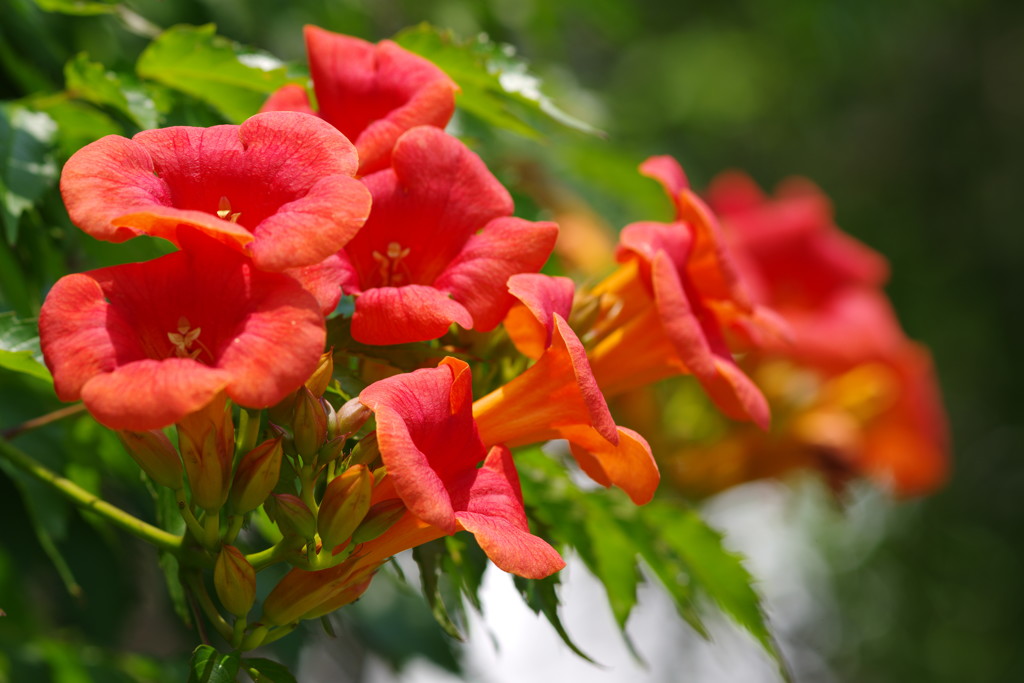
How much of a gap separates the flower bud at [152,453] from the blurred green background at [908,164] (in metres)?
2.95

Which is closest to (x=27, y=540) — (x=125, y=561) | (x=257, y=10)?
(x=125, y=561)

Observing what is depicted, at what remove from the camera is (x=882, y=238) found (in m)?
8.37

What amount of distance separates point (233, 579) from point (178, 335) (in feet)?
1.03

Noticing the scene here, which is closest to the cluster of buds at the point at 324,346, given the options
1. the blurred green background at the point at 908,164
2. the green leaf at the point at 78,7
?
the green leaf at the point at 78,7

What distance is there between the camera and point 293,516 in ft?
4.15

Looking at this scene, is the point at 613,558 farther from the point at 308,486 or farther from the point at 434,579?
the point at 308,486

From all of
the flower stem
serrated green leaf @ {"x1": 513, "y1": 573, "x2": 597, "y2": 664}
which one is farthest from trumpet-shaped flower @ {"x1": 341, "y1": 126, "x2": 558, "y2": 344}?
the flower stem

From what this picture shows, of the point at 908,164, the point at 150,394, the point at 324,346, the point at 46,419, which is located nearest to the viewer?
the point at 150,394

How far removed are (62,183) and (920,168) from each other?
9136 mm

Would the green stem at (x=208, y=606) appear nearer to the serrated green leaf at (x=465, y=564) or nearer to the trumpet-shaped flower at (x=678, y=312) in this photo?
the serrated green leaf at (x=465, y=564)

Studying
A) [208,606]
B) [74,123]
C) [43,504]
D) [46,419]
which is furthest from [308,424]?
[74,123]

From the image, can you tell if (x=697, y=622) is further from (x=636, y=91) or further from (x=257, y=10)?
(x=636, y=91)

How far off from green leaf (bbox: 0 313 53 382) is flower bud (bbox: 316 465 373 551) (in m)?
0.52

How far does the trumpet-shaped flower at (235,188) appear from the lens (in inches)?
46.6
